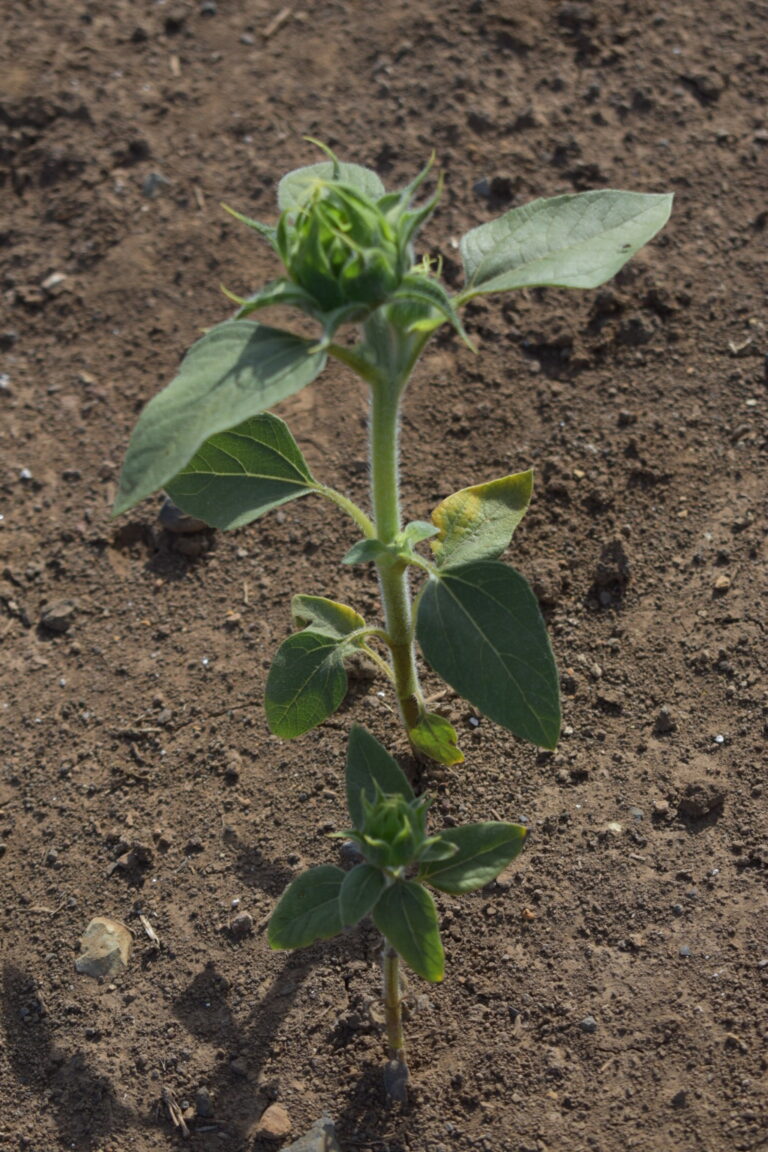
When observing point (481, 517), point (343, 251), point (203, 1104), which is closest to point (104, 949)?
point (203, 1104)

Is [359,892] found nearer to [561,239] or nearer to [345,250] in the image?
[345,250]

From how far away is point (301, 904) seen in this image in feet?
9.41

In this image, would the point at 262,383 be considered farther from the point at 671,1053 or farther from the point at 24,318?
the point at 24,318

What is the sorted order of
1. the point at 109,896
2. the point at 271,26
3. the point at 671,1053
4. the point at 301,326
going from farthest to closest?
the point at 271,26, the point at 301,326, the point at 109,896, the point at 671,1053

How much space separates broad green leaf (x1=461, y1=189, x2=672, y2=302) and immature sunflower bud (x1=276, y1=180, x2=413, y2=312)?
36 cm

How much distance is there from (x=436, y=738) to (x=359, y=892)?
2.59 ft

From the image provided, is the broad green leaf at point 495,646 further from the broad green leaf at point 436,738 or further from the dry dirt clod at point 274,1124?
the dry dirt clod at point 274,1124

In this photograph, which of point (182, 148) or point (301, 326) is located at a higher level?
point (182, 148)

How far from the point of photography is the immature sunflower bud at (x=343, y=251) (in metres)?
2.42

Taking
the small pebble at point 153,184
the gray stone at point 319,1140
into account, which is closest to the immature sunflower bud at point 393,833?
the gray stone at point 319,1140

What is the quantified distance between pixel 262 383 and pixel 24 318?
3.11 meters

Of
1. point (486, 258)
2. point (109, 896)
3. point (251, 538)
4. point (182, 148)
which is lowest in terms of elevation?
point (109, 896)

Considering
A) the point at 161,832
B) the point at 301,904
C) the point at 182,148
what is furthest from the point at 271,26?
the point at 301,904

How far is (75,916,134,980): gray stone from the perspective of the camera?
3.48 metres
